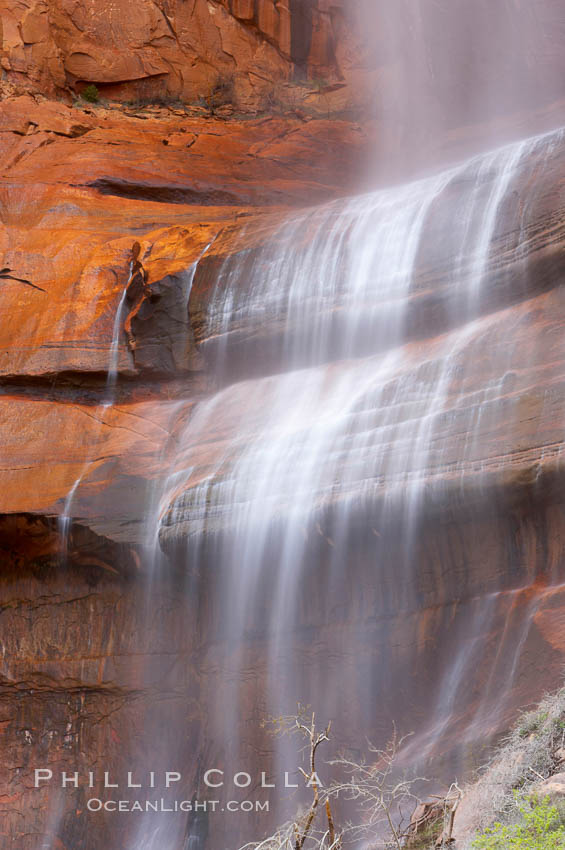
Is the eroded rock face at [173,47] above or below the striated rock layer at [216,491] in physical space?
above

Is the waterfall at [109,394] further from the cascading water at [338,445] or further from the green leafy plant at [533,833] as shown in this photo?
the green leafy plant at [533,833]

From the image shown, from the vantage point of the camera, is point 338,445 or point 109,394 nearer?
point 338,445

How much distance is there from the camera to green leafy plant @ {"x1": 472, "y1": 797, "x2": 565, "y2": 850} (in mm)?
4547

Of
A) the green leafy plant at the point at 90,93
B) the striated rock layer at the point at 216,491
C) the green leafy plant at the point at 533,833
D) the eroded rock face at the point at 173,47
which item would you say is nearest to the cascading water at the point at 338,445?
the striated rock layer at the point at 216,491

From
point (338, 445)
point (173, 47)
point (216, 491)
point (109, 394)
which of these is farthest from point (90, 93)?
point (338, 445)

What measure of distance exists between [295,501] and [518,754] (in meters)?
3.81

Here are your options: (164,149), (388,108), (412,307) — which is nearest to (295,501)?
(412,307)

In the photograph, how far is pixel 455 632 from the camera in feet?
27.8

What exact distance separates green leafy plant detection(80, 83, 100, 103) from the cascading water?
10.6m

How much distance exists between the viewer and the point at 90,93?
2008cm

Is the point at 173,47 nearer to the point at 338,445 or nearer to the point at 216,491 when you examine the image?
the point at 216,491

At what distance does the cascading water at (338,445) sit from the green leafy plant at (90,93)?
10.6 meters

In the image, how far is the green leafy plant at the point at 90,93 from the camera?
A: 20.1 m

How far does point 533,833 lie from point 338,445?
4.99 meters
